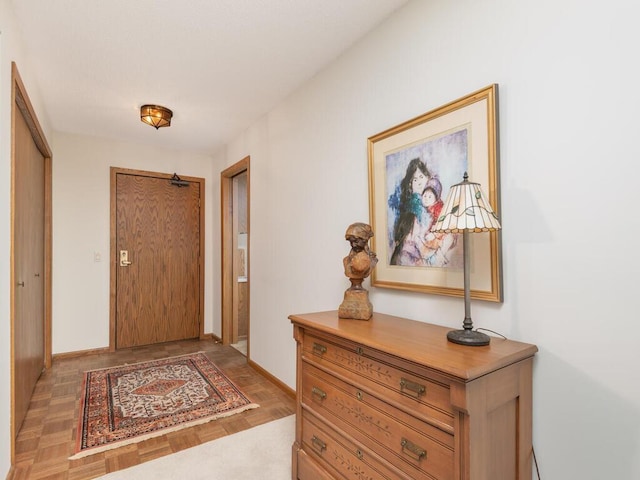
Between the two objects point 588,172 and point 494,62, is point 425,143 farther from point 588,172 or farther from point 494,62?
point 588,172

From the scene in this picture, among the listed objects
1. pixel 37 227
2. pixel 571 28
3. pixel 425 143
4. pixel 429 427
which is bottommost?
pixel 429 427

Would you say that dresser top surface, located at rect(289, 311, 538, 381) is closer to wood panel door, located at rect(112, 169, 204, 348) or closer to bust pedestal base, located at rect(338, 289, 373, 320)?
bust pedestal base, located at rect(338, 289, 373, 320)

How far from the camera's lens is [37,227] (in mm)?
3133

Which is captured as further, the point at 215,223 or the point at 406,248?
the point at 215,223

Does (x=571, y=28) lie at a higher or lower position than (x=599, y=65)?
higher

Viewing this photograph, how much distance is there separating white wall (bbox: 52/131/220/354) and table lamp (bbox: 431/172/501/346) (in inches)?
161

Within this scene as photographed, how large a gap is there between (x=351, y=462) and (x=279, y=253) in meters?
1.84

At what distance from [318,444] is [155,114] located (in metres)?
3.01

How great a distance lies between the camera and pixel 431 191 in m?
1.63

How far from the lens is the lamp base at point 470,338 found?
4.04 feet

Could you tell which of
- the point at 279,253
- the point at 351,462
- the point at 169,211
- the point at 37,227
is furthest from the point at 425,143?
the point at 169,211

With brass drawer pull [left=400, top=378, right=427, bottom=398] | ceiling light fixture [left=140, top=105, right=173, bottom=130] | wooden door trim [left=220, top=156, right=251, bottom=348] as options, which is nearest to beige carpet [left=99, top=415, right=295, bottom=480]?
brass drawer pull [left=400, top=378, right=427, bottom=398]

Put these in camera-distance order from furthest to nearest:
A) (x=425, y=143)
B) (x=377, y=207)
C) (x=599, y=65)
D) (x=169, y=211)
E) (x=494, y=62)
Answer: (x=169, y=211) → (x=377, y=207) → (x=425, y=143) → (x=494, y=62) → (x=599, y=65)

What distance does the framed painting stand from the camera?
4.59ft
